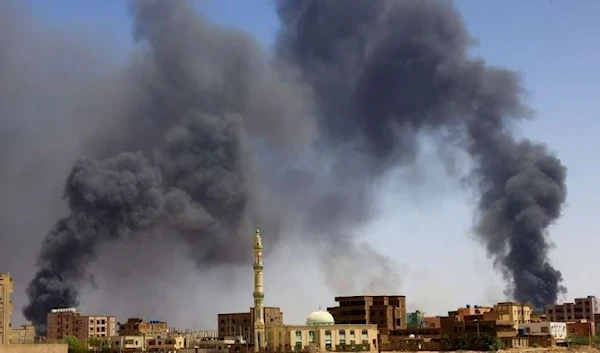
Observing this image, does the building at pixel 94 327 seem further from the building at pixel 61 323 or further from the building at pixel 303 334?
the building at pixel 303 334

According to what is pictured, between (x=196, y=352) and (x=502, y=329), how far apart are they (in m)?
35.5

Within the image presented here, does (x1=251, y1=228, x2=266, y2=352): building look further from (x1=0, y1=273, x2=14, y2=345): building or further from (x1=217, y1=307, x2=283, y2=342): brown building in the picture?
(x1=0, y1=273, x2=14, y2=345): building

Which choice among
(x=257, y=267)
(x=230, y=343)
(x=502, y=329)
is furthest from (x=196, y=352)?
(x=502, y=329)

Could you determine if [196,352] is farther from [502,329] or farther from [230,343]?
[502,329]

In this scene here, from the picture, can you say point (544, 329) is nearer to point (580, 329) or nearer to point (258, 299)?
point (580, 329)

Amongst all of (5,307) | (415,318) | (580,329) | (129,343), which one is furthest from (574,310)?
(5,307)

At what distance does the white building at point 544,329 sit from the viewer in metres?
123

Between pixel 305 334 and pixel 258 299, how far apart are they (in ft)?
21.9

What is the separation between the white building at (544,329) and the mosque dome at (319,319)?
25725 mm

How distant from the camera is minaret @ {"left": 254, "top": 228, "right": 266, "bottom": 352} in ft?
366

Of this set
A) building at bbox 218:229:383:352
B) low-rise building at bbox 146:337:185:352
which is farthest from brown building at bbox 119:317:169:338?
building at bbox 218:229:383:352

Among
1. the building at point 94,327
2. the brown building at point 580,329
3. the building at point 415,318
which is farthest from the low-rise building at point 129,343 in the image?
the brown building at point 580,329

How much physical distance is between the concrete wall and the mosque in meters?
26.6

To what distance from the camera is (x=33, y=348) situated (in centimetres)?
8700
